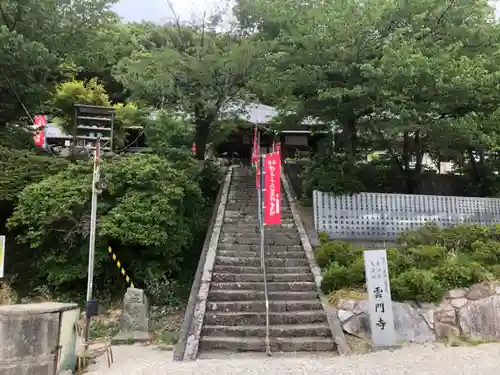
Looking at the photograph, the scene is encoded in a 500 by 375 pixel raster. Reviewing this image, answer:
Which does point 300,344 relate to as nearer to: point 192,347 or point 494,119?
point 192,347

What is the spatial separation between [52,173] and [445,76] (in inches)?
454

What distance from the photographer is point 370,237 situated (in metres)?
11.9

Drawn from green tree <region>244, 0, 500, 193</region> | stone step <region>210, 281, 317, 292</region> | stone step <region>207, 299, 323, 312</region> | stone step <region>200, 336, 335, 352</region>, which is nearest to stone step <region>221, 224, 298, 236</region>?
stone step <region>210, 281, 317, 292</region>

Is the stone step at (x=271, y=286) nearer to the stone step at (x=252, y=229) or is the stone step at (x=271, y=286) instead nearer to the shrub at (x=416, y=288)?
the shrub at (x=416, y=288)

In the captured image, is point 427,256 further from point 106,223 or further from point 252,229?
point 106,223

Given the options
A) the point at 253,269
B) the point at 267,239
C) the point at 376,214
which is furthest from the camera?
the point at 376,214

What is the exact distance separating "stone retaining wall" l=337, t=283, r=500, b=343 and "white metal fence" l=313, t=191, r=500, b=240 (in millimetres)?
3742

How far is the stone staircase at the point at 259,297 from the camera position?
7484 millimetres

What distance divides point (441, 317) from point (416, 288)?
73 centimetres

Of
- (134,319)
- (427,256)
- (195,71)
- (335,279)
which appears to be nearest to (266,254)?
(335,279)

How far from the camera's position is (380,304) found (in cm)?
739

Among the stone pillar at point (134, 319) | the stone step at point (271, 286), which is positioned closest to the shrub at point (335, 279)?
the stone step at point (271, 286)

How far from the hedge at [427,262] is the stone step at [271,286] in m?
0.51

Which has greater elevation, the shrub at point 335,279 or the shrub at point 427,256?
the shrub at point 427,256
